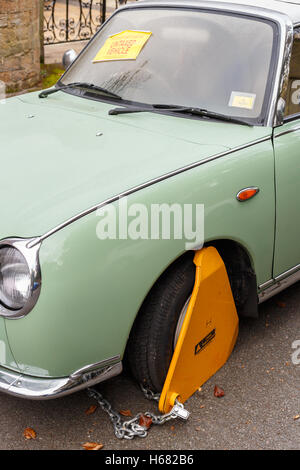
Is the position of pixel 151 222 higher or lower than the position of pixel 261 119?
lower

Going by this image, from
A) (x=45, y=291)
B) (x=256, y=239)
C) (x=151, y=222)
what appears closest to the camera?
(x=45, y=291)

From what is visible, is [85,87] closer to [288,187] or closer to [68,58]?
[68,58]

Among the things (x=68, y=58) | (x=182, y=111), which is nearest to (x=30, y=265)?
(x=182, y=111)

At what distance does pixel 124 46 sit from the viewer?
12.2ft

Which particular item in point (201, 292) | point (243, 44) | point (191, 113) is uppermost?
point (243, 44)

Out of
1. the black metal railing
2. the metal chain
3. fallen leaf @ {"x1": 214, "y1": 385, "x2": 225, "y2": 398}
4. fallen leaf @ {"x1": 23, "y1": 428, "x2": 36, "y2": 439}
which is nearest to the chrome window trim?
fallen leaf @ {"x1": 214, "y1": 385, "x2": 225, "y2": 398}

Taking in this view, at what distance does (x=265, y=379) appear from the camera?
3.23 metres

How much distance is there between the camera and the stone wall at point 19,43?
276 inches

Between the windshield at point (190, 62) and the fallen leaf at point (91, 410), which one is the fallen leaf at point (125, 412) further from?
the windshield at point (190, 62)

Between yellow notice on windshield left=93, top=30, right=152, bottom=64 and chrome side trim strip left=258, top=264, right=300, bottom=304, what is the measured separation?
1486mm

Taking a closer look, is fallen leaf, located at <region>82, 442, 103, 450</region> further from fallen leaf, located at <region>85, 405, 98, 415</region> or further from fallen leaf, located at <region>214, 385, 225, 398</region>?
fallen leaf, located at <region>214, 385, 225, 398</region>
